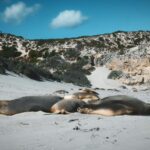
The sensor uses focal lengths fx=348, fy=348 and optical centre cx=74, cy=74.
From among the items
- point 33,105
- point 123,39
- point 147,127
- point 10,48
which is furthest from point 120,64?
point 123,39

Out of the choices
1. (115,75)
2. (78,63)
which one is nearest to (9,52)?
(78,63)

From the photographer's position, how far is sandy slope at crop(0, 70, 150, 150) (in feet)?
15.3

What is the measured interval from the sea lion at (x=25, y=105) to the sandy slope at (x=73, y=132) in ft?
1.42

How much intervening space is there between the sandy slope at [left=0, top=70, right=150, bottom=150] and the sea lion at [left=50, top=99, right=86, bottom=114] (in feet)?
1.66

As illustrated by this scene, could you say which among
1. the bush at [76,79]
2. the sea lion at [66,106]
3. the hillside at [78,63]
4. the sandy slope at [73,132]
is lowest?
the sandy slope at [73,132]

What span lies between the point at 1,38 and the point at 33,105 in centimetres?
5800

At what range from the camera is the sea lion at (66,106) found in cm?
785

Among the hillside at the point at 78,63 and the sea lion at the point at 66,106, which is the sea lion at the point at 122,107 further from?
the hillside at the point at 78,63

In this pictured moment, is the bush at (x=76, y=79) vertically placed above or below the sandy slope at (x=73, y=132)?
above

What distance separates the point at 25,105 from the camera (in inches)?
313

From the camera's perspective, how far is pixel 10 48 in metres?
53.9

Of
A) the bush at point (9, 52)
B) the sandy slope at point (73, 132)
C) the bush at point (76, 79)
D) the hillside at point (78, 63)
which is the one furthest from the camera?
the bush at point (9, 52)

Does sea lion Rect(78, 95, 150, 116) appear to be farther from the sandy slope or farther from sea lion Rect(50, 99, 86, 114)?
sea lion Rect(50, 99, 86, 114)

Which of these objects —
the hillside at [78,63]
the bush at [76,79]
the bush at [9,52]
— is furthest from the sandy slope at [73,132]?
the bush at [9,52]
